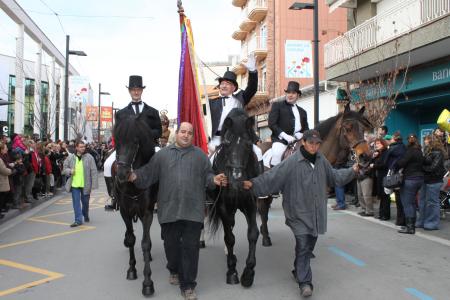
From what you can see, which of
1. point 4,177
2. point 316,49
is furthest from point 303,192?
point 316,49

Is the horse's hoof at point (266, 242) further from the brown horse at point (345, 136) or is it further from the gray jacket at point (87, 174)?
the gray jacket at point (87, 174)

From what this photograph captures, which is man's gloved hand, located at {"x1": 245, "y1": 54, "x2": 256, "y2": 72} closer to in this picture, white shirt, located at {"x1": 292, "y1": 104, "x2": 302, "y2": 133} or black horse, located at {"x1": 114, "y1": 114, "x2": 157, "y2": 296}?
white shirt, located at {"x1": 292, "y1": 104, "x2": 302, "y2": 133}

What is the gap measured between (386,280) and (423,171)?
4374 mm

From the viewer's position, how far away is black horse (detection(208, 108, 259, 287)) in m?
5.04

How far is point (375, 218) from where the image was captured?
36.4 ft

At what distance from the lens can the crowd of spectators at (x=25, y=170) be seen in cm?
1073

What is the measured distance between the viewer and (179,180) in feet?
16.7

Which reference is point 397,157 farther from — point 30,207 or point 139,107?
point 30,207

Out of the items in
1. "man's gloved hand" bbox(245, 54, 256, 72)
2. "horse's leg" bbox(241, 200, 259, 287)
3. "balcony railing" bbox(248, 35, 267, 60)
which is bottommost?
"horse's leg" bbox(241, 200, 259, 287)

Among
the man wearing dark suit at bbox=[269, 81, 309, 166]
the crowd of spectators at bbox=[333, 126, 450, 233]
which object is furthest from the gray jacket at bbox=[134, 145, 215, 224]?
the crowd of spectators at bbox=[333, 126, 450, 233]

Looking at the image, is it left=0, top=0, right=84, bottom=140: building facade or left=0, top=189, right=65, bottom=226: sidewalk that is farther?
left=0, top=0, right=84, bottom=140: building facade

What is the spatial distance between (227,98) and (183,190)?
189 centimetres

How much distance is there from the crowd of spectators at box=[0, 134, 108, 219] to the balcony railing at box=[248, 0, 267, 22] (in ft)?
73.2

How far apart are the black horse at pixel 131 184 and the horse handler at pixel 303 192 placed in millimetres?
1436
